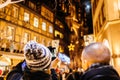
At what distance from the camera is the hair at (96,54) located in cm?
247

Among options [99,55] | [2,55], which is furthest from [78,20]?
[99,55]

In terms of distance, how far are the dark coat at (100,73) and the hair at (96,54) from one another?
0.08 meters

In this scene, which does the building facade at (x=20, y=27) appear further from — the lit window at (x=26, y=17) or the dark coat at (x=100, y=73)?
the dark coat at (x=100, y=73)

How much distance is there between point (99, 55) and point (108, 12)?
42.7 feet

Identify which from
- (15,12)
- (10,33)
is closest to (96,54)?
(10,33)

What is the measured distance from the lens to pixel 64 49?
4209 cm

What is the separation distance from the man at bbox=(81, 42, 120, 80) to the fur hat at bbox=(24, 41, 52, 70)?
1.42 ft

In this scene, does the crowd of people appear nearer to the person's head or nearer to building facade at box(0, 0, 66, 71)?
the person's head

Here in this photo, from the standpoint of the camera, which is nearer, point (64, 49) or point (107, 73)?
point (107, 73)

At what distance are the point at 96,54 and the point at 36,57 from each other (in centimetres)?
65

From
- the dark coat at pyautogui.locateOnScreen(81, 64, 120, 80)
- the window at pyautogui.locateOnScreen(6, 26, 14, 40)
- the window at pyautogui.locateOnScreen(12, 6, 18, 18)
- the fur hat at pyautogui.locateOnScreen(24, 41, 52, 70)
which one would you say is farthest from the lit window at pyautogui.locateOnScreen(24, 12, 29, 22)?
the dark coat at pyautogui.locateOnScreen(81, 64, 120, 80)

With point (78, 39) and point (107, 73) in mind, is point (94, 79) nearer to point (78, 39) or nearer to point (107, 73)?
point (107, 73)

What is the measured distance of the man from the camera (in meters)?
2.34

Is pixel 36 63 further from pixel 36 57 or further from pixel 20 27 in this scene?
pixel 20 27
